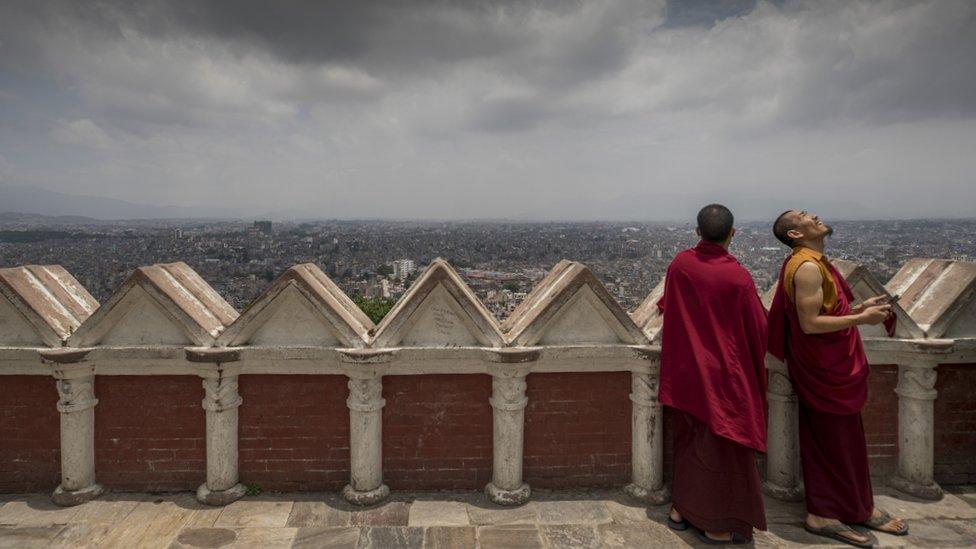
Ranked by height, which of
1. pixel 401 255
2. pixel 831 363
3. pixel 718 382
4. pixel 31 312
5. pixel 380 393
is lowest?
pixel 401 255

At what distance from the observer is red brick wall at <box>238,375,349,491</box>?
202 inches

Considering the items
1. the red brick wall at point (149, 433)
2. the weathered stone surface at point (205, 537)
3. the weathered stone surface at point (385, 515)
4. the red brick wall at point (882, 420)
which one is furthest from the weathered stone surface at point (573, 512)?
the red brick wall at point (149, 433)

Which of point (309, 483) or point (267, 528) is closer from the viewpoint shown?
point (267, 528)

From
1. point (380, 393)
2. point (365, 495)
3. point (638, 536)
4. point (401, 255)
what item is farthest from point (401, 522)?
point (401, 255)

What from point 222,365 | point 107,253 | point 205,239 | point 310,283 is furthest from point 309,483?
point 205,239

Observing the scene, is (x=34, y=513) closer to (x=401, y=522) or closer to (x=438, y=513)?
(x=401, y=522)

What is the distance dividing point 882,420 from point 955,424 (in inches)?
27.7

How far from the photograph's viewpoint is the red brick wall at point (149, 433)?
509 cm

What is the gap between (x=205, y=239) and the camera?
4953 inches

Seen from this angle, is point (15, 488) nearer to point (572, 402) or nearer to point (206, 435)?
point (206, 435)

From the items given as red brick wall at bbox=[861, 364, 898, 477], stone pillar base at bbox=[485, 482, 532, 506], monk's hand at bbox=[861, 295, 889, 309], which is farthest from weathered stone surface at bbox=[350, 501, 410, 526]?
red brick wall at bbox=[861, 364, 898, 477]

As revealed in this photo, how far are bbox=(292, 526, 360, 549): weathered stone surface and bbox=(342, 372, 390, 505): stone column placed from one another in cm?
40

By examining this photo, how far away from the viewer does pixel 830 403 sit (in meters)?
4.48

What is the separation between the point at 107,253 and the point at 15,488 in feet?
333
